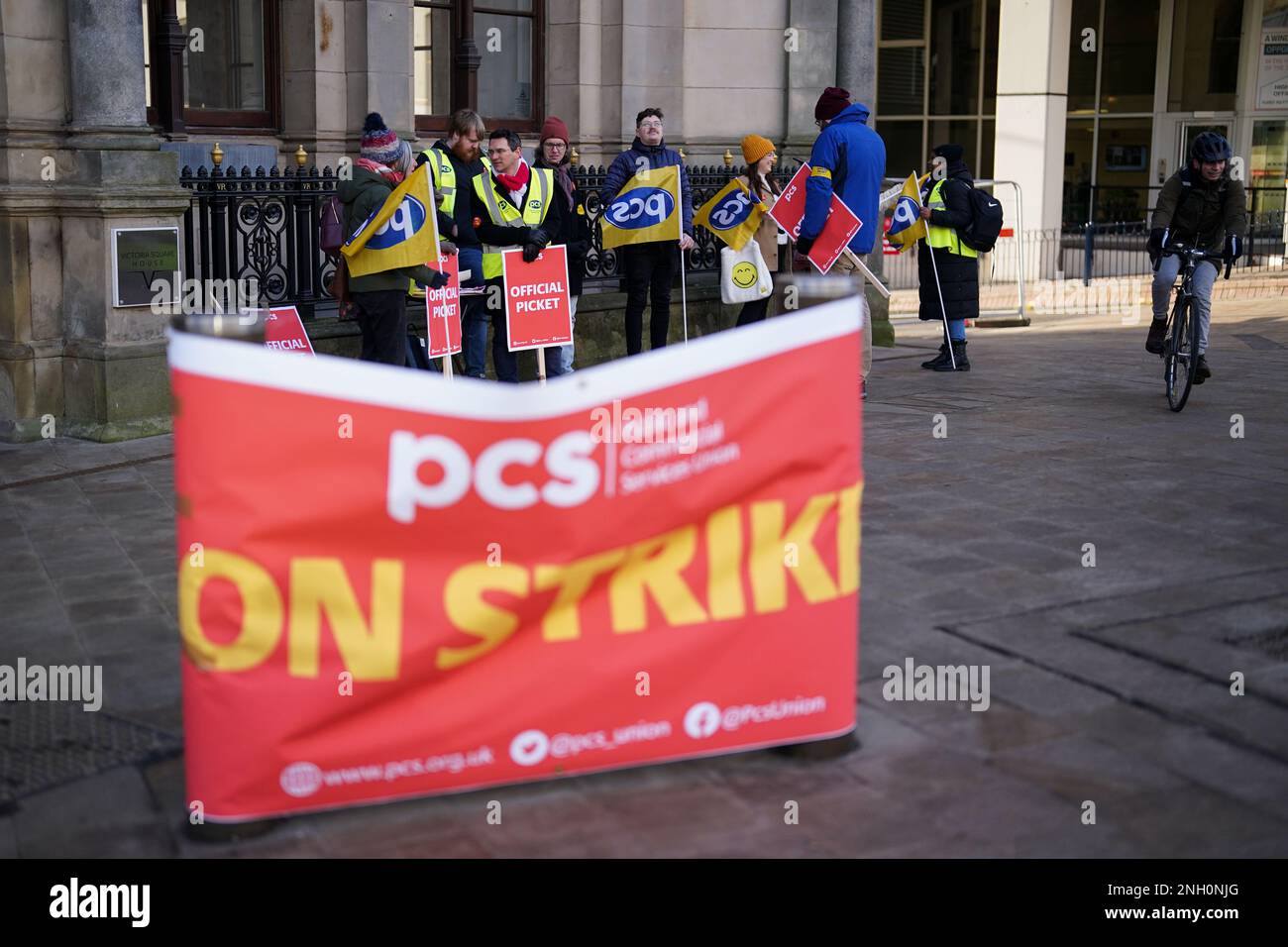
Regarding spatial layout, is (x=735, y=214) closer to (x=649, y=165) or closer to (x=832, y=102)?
(x=649, y=165)

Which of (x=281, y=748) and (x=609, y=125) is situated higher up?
(x=609, y=125)

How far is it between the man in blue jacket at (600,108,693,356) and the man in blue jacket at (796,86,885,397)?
102 cm

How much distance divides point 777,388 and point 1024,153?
22.2 m

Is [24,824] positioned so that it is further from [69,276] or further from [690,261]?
[690,261]

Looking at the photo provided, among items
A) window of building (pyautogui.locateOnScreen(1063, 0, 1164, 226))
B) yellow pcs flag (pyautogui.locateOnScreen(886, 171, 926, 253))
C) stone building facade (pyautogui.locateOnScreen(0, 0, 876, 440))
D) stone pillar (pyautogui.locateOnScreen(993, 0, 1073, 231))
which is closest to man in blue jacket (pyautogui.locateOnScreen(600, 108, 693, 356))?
yellow pcs flag (pyautogui.locateOnScreen(886, 171, 926, 253))

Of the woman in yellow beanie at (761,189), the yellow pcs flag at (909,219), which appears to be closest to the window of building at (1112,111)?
the yellow pcs flag at (909,219)

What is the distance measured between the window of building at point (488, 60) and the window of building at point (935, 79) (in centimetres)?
1463

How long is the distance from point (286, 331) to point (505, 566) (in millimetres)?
6576

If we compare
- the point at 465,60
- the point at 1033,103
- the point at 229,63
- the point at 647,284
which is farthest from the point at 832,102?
the point at 1033,103

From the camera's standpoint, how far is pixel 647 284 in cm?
1225
